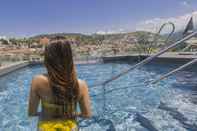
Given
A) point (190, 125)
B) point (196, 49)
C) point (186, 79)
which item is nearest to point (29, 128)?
point (190, 125)

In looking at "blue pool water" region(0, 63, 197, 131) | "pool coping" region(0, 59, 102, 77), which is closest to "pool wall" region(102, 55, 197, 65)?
"pool coping" region(0, 59, 102, 77)

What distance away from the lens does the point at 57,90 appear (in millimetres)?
1876

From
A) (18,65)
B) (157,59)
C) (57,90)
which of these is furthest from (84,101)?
(18,65)

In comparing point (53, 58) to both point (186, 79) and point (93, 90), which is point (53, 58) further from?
point (186, 79)

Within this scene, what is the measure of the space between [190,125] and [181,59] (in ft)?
24.1

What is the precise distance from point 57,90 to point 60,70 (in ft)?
0.41

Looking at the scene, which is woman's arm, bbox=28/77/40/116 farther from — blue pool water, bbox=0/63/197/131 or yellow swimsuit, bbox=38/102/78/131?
blue pool water, bbox=0/63/197/131

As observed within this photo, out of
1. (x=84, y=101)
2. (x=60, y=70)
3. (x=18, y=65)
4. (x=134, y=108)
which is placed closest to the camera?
(x=60, y=70)

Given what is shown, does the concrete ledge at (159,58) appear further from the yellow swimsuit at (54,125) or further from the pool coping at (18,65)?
the yellow swimsuit at (54,125)

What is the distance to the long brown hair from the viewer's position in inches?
72.9

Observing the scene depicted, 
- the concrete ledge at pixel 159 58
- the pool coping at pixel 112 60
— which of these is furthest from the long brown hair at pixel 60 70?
the pool coping at pixel 112 60

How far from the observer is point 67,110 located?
1938 mm

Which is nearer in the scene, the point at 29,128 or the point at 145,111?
the point at 29,128

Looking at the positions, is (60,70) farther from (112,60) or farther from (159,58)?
(112,60)
